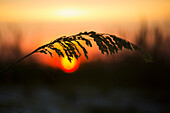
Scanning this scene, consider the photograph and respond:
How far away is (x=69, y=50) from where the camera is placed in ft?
3.36

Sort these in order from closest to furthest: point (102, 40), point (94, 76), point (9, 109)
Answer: point (102, 40)
point (9, 109)
point (94, 76)

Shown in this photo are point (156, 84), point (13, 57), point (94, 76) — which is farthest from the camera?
point (94, 76)

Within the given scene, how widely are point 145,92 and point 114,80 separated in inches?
22.4

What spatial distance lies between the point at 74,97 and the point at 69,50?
124 inches

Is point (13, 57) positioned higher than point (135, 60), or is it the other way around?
point (13, 57)

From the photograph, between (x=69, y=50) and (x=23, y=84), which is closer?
(x=69, y=50)

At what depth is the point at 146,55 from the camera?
1108 mm

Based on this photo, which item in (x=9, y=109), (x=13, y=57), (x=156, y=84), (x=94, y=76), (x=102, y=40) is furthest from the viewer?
(x=94, y=76)

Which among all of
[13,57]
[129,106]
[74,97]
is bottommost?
[129,106]

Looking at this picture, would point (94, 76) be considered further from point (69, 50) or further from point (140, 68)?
point (69, 50)

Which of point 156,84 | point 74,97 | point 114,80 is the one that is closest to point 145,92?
point 156,84

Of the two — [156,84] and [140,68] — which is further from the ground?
[140,68]

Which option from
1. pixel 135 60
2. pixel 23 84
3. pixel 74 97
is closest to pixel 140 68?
pixel 135 60

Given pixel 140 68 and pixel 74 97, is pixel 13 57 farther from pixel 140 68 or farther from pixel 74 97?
pixel 140 68
